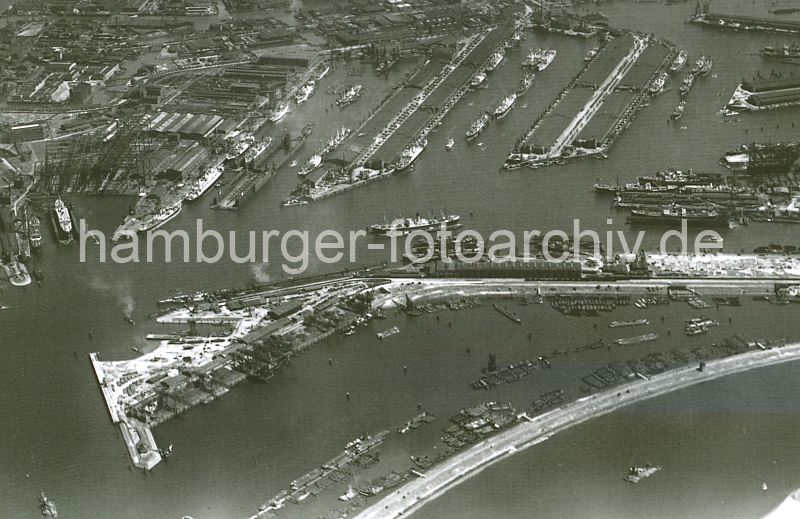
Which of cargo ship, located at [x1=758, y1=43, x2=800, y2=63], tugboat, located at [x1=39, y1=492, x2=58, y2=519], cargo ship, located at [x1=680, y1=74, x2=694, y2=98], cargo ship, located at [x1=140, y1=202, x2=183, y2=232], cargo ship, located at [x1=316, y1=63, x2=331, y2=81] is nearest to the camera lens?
tugboat, located at [x1=39, y1=492, x2=58, y2=519]

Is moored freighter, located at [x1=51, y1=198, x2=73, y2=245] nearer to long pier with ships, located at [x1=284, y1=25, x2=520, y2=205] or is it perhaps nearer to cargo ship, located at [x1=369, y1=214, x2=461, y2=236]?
long pier with ships, located at [x1=284, y1=25, x2=520, y2=205]

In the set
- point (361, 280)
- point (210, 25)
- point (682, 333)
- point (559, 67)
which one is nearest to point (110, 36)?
→ point (210, 25)

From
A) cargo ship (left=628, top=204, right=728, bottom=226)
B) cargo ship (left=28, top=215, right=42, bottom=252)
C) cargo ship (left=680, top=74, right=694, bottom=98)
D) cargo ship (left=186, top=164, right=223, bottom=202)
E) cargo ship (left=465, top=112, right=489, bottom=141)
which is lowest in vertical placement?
cargo ship (left=628, top=204, right=728, bottom=226)

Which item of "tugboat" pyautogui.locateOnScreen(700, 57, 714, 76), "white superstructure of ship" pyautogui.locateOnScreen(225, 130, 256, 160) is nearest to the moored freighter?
"white superstructure of ship" pyautogui.locateOnScreen(225, 130, 256, 160)

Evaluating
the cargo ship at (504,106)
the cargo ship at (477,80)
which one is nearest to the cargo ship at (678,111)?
the cargo ship at (504,106)

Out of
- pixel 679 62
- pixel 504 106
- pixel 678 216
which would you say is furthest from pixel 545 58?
pixel 678 216

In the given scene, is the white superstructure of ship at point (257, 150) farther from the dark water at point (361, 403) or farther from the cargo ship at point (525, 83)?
the cargo ship at point (525, 83)

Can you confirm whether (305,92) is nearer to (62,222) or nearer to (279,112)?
(279,112)
